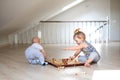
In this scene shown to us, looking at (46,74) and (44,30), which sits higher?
(44,30)

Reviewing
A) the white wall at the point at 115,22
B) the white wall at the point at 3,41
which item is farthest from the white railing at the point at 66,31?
the white wall at the point at 3,41

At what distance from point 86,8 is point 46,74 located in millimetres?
8438

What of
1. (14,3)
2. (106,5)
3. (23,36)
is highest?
(106,5)

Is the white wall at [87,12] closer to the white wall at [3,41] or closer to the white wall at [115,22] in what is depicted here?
the white wall at [115,22]

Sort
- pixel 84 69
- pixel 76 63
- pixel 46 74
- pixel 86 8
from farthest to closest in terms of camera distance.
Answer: pixel 86 8, pixel 76 63, pixel 84 69, pixel 46 74

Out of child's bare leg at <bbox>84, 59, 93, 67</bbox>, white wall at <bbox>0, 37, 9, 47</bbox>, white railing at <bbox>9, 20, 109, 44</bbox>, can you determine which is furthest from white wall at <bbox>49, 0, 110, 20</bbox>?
child's bare leg at <bbox>84, 59, 93, 67</bbox>

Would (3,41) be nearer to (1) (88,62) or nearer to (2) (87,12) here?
(2) (87,12)

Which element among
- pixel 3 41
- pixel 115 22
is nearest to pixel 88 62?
pixel 3 41

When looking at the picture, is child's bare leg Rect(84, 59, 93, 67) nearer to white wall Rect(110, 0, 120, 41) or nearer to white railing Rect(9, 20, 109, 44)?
white railing Rect(9, 20, 109, 44)

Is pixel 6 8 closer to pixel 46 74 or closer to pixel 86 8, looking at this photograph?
pixel 46 74

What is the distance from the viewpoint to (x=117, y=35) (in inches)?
454

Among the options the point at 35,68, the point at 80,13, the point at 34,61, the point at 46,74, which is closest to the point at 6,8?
the point at 34,61

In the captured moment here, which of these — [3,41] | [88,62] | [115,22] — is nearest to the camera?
[88,62]

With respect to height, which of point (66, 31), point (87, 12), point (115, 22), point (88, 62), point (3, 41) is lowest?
point (88, 62)
